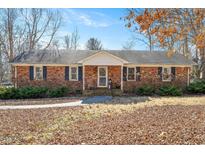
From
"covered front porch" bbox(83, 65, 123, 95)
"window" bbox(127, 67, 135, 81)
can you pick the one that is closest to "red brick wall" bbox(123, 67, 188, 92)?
"window" bbox(127, 67, 135, 81)

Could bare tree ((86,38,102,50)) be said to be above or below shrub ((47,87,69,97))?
above

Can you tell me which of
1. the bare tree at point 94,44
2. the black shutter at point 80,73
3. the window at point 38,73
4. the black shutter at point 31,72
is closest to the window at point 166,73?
the black shutter at point 80,73

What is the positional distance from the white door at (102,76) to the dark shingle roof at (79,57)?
186cm

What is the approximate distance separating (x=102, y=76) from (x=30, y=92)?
5602mm

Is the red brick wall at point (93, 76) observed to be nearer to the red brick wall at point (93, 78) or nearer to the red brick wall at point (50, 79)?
the red brick wall at point (93, 78)

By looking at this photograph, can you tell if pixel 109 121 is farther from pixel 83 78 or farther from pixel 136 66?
pixel 136 66

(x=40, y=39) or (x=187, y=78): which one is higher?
(x=40, y=39)

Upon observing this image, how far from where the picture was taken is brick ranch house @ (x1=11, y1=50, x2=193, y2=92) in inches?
698


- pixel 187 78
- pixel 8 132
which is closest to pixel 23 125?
pixel 8 132

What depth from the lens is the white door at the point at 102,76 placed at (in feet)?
60.9

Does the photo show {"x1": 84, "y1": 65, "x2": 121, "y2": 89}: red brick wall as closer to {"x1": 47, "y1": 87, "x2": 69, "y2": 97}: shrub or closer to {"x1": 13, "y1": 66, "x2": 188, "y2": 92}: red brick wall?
{"x1": 13, "y1": 66, "x2": 188, "y2": 92}: red brick wall

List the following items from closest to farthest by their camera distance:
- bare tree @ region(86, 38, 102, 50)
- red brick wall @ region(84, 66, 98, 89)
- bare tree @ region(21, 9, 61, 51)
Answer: red brick wall @ region(84, 66, 98, 89) < bare tree @ region(21, 9, 61, 51) < bare tree @ region(86, 38, 102, 50)
